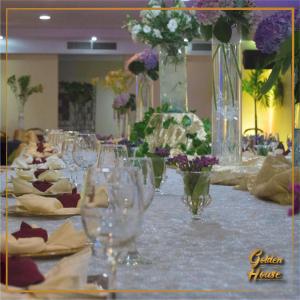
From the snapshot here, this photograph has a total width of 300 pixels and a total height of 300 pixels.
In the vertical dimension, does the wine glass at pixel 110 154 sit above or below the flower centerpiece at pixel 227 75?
below

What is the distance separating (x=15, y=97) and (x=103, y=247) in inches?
413

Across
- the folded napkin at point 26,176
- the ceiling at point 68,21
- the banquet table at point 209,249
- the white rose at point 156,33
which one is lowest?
the banquet table at point 209,249

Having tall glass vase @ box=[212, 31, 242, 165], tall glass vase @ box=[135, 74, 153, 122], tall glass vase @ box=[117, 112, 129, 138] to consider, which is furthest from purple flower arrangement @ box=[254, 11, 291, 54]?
tall glass vase @ box=[117, 112, 129, 138]

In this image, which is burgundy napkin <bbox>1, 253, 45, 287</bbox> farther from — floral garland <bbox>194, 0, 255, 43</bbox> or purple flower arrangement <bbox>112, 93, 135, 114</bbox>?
purple flower arrangement <bbox>112, 93, 135, 114</bbox>

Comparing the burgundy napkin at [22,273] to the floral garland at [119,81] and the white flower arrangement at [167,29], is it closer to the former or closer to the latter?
the white flower arrangement at [167,29]

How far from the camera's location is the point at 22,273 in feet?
2.29

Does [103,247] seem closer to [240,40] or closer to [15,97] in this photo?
[240,40]

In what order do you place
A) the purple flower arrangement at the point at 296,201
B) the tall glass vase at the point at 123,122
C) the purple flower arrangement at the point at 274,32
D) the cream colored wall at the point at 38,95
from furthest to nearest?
the cream colored wall at the point at 38,95 < the tall glass vase at the point at 123,122 < the purple flower arrangement at the point at 274,32 < the purple flower arrangement at the point at 296,201

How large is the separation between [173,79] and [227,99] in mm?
1282

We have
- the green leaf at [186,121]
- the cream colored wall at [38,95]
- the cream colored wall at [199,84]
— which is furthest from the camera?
the cream colored wall at [199,84]

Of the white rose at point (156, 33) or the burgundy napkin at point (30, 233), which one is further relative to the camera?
the white rose at point (156, 33)

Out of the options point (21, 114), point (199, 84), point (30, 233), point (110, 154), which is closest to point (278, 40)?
point (110, 154)

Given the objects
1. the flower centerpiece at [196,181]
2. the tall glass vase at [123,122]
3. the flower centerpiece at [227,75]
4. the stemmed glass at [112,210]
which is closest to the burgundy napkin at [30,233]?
the stemmed glass at [112,210]

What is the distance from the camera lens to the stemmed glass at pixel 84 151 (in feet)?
5.28
